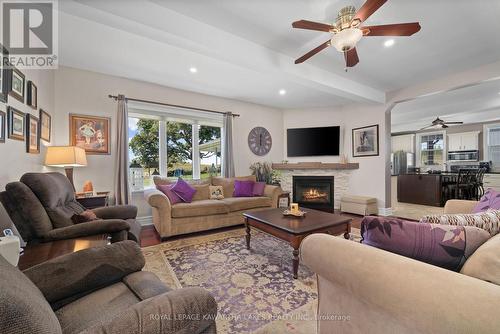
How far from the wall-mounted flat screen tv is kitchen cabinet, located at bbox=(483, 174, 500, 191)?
4.54m

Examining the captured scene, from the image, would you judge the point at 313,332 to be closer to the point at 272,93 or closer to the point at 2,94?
the point at 2,94

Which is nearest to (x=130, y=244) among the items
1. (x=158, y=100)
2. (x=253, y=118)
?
(x=158, y=100)

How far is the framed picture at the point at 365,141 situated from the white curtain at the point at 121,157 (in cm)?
469

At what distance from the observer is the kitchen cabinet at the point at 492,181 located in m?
5.78

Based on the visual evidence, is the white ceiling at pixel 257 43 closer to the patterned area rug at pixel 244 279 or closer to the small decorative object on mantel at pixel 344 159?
the small decorative object on mantel at pixel 344 159

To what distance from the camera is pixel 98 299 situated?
3.11 feet

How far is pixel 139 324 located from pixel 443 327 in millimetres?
875

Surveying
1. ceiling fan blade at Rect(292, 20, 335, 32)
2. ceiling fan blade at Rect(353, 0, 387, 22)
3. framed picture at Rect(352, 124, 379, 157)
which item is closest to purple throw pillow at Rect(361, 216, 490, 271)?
ceiling fan blade at Rect(353, 0, 387, 22)

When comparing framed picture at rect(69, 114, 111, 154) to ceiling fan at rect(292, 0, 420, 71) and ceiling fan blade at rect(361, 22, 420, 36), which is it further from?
ceiling fan blade at rect(361, 22, 420, 36)

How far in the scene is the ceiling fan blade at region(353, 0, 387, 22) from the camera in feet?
5.19

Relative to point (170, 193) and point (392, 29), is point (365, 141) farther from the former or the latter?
point (170, 193)

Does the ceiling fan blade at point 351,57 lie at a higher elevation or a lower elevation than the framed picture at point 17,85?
higher

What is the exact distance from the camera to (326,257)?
965 millimetres

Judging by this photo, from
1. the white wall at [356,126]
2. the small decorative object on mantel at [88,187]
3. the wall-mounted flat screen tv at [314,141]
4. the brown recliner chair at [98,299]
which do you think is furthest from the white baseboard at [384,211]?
the small decorative object on mantel at [88,187]
